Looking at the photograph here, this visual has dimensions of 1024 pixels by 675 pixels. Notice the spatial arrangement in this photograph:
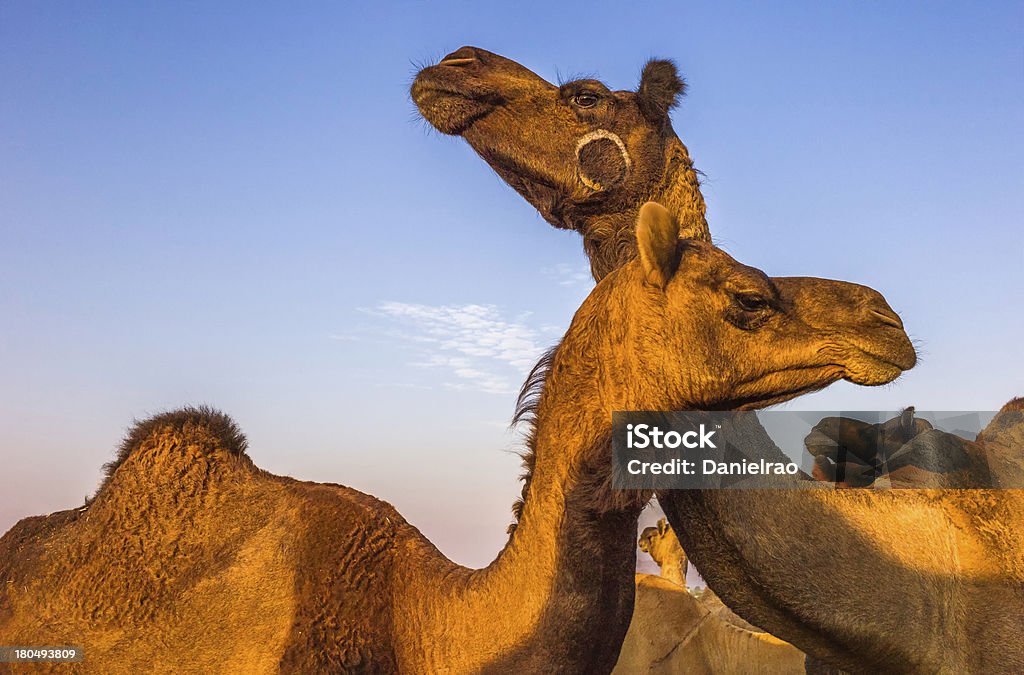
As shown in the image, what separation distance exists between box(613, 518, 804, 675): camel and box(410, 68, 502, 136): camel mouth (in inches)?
153

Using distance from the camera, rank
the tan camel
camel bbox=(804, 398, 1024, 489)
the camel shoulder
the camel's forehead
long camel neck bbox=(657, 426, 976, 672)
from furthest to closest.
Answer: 1. the tan camel
2. camel bbox=(804, 398, 1024, 489)
3. the camel shoulder
4. long camel neck bbox=(657, 426, 976, 672)
5. the camel's forehead

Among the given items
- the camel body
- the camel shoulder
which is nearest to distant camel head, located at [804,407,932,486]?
the camel body

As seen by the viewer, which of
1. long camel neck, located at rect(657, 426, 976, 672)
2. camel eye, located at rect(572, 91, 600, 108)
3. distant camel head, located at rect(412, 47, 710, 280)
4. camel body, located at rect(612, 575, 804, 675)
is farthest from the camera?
camel body, located at rect(612, 575, 804, 675)

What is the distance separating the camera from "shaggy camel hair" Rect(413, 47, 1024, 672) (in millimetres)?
4227

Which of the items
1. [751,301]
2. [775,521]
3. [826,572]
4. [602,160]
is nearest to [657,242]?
[751,301]

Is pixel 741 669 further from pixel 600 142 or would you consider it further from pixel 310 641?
pixel 310 641

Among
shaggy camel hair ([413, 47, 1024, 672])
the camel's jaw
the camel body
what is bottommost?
the camel body

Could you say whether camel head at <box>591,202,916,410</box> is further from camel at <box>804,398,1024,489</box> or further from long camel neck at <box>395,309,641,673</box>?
camel at <box>804,398,1024,489</box>

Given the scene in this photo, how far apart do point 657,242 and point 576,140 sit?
2659 mm

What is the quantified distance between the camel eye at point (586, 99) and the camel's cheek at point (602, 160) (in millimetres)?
200

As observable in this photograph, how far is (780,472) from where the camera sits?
4469 millimetres
